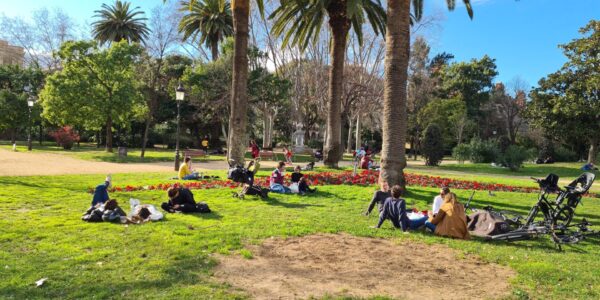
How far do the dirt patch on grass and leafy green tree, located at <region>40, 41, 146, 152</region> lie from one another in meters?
24.5

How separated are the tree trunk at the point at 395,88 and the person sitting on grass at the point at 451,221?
396cm

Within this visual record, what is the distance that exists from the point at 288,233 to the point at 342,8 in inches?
550

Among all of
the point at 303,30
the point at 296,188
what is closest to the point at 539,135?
the point at 303,30

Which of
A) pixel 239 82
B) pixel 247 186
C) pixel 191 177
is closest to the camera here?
pixel 247 186

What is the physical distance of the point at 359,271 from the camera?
591cm

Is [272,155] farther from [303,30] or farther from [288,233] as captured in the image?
[288,233]

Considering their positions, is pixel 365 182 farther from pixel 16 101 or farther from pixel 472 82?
pixel 472 82

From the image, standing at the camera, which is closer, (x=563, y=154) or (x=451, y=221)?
(x=451, y=221)

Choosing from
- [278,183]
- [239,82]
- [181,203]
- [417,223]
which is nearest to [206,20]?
[239,82]

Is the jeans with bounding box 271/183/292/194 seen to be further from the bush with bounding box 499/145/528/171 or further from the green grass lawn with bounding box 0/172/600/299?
the bush with bounding box 499/145/528/171

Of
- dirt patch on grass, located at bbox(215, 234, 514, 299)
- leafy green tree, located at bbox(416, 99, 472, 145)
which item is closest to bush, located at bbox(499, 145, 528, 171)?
leafy green tree, located at bbox(416, 99, 472, 145)

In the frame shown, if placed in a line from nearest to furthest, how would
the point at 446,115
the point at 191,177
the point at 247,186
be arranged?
the point at 247,186, the point at 191,177, the point at 446,115

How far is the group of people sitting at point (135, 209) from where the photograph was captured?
838 centimetres

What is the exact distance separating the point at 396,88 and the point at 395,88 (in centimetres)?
3
